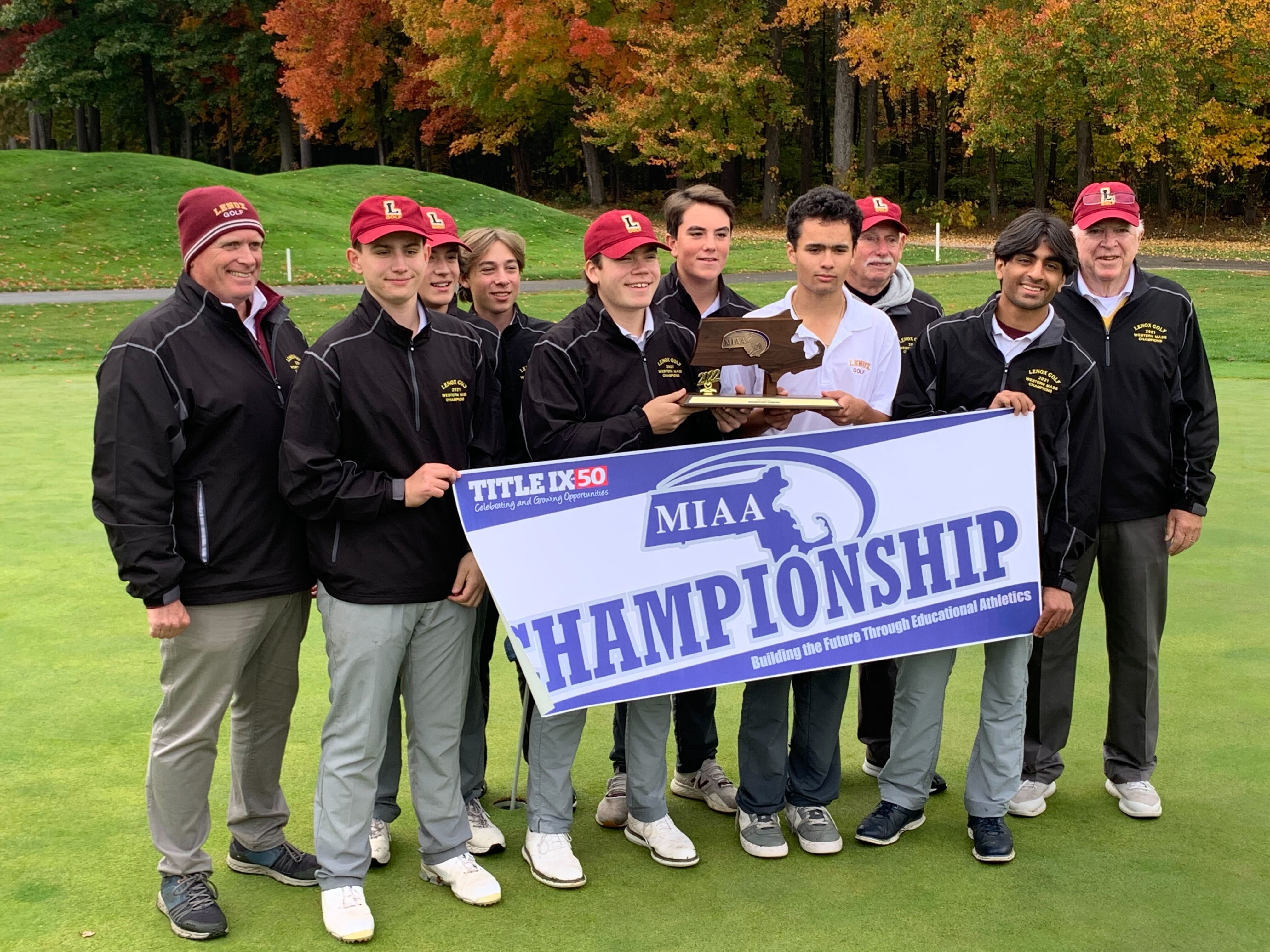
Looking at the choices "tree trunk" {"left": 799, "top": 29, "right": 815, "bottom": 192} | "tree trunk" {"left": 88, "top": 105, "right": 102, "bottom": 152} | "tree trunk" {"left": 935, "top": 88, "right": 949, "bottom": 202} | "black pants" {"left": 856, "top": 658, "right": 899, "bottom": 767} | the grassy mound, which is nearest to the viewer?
"black pants" {"left": 856, "top": 658, "right": 899, "bottom": 767}

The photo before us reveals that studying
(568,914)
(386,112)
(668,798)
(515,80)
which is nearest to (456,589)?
(568,914)

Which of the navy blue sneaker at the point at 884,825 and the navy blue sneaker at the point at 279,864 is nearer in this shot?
the navy blue sneaker at the point at 279,864

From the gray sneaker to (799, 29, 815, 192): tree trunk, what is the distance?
3713 cm

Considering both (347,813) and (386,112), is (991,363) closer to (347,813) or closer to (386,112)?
(347,813)

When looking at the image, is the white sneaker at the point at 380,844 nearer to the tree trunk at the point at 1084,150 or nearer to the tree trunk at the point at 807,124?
the tree trunk at the point at 1084,150

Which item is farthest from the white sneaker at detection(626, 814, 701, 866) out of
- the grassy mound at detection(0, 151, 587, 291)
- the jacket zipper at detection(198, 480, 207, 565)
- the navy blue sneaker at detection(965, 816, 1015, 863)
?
the grassy mound at detection(0, 151, 587, 291)

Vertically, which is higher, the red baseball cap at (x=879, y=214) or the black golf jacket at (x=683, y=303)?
the red baseball cap at (x=879, y=214)

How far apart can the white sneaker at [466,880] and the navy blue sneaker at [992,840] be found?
1.53 m

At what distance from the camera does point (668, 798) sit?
15.3ft

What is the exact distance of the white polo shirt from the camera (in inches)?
162

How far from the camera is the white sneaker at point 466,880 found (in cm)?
377

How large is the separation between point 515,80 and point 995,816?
37.4 meters

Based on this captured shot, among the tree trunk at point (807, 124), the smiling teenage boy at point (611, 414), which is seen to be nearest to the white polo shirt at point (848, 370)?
the smiling teenage boy at point (611, 414)

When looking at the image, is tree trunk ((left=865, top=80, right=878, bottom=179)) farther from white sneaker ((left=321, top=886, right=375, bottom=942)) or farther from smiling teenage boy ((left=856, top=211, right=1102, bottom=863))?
white sneaker ((left=321, top=886, right=375, bottom=942))
